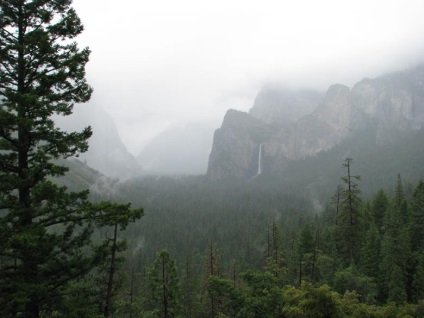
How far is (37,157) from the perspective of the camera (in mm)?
10547

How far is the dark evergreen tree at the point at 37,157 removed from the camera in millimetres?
10195

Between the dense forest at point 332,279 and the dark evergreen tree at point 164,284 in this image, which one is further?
the dark evergreen tree at point 164,284

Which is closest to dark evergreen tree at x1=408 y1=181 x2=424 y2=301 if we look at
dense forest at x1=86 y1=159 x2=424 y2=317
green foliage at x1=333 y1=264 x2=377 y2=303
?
dense forest at x1=86 y1=159 x2=424 y2=317

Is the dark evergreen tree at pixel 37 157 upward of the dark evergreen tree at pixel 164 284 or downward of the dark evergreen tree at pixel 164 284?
upward

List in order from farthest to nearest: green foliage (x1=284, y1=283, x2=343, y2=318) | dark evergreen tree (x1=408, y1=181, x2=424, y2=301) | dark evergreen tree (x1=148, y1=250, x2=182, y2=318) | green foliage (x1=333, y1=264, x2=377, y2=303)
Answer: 1. dark evergreen tree (x1=408, y1=181, x2=424, y2=301)
2. dark evergreen tree (x1=148, y1=250, x2=182, y2=318)
3. green foliage (x1=333, y1=264, x2=377, y2=303)
4. green foliage (x1=284, y1=283, x2=343, y2=318)

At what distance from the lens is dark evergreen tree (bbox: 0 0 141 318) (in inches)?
401

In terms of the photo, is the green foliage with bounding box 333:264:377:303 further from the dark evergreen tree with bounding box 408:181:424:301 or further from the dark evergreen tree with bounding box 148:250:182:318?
the dark evergreen tree with bounding box 148:250:182:318

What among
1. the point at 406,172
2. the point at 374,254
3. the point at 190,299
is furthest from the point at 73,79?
the point at 406,172

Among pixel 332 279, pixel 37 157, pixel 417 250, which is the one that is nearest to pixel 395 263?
pixel 332 279

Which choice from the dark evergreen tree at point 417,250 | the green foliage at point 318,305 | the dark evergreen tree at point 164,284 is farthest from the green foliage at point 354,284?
the dark evergreen tree at point 164,284

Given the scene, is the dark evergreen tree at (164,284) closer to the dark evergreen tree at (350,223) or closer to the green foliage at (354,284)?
the green foliage at (354,284)

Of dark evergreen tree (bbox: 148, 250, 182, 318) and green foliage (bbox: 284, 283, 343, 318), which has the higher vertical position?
green foliage (bbox: 284, 283, 343, 318)

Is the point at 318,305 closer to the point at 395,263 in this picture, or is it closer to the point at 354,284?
the point at 354,284

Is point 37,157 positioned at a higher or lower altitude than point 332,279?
higher
